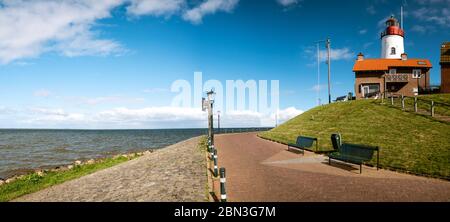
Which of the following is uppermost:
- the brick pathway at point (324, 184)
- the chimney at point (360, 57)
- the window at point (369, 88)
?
the chimney at point (360, 57)

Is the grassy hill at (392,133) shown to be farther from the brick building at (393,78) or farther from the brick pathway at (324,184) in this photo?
the brick building at (393,78)

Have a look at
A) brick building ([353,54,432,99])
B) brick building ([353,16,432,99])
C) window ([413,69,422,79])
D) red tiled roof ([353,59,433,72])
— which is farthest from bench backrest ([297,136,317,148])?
window ([413,69,422,79])

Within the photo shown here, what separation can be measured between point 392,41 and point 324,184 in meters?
50.6

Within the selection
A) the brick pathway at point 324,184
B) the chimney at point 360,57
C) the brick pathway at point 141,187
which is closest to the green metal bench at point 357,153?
the brick pathway at point 324,184

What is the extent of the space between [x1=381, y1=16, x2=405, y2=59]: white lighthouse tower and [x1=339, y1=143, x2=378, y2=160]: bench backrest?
4522cm

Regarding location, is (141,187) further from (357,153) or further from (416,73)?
(416,73)

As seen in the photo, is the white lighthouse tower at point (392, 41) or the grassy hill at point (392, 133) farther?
the white lighthouse tower at point (392, 41)

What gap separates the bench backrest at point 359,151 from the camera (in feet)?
37.5

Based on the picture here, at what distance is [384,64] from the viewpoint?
43031mm

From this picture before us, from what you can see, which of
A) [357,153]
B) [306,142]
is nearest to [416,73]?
[306,142]

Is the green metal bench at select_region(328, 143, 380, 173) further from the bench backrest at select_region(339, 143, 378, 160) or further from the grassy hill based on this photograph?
the grassy hill

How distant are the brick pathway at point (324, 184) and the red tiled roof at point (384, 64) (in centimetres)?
3393
